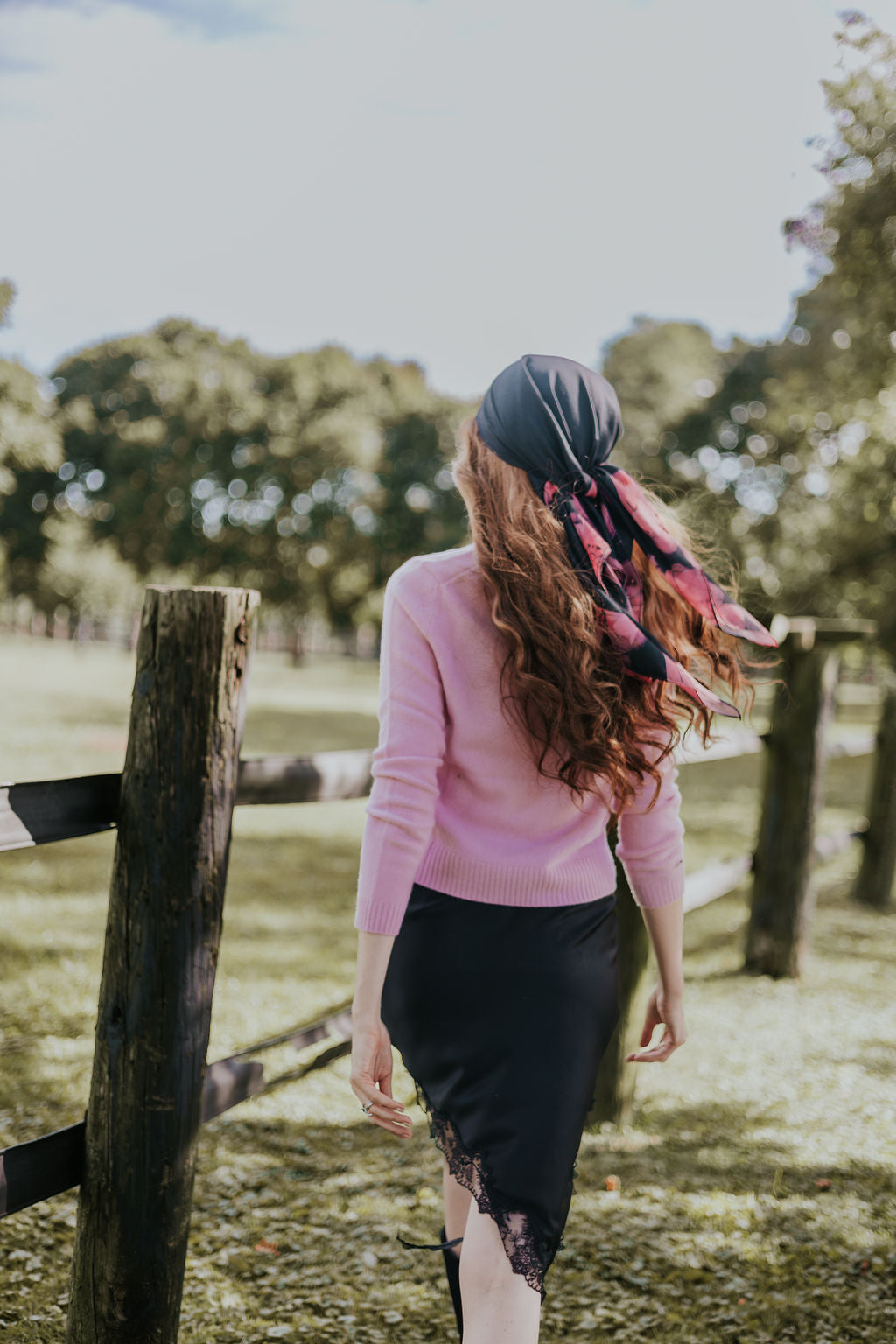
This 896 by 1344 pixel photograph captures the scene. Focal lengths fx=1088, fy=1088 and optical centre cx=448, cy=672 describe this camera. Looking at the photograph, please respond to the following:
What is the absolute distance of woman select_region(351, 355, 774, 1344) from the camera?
1689mm

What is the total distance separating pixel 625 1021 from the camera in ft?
11.8

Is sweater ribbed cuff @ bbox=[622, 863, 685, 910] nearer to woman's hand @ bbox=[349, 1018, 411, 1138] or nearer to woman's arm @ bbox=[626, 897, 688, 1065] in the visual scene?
woman's arm @ bbox=[626, 897, 688, 1065]

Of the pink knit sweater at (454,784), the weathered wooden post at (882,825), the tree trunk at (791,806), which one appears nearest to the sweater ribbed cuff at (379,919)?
the pink knit sweater at (454,784)

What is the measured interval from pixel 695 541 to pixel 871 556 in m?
14.1

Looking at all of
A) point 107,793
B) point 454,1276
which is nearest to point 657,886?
point 454,1276

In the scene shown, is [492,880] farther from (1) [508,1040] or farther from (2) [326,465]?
(2) [326,465]

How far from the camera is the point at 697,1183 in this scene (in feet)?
11.0

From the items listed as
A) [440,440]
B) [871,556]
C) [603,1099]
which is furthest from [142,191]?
[603,1099]

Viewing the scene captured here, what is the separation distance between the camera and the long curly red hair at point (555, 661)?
5.56 feet

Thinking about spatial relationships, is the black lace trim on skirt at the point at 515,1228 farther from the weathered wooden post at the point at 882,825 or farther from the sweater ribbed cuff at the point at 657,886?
the weathered wooden post at the point at 882,825

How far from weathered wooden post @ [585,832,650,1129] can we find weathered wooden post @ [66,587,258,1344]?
1.71 meters

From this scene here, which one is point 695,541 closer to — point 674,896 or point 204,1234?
point 674,896

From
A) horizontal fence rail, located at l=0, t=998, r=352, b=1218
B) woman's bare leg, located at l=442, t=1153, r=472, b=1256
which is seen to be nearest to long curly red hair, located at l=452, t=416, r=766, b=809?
woman's bare leg, located at l=442, t=1153, r=472, b=1256

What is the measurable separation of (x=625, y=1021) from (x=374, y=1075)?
2.07m
